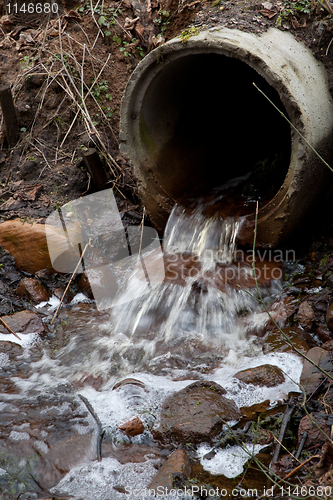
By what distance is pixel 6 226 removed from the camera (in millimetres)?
3832

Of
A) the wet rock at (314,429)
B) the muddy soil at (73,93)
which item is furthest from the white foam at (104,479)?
the muddy soil at (73,93)

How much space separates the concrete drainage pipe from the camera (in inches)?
117

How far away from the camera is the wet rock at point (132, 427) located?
217cm

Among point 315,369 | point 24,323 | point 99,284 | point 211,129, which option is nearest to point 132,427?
point 315,369

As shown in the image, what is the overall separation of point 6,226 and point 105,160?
1.29m

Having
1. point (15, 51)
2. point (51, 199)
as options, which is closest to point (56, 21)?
point (15, 51)

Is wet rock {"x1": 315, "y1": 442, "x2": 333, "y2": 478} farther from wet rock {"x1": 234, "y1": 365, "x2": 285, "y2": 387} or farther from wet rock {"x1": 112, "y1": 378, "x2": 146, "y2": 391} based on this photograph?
wet rock {"x1": 112, "y1": 378, "x2": 146, "y2": 391}

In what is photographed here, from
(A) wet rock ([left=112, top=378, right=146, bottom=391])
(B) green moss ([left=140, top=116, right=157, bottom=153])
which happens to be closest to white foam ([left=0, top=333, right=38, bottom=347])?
(A) wet rock ([left=112, top=378, right=146, bottom=391])

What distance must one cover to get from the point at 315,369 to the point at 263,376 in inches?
11.6

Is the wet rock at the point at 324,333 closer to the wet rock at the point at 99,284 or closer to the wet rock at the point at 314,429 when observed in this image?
the wet rock at the point at 314,429

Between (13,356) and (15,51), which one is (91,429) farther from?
(15,51)

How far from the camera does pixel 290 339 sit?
276 centimetres

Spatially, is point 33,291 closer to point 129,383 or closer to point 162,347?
point 162,347

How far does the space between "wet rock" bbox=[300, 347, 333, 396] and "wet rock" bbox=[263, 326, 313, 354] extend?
158 millimetres
